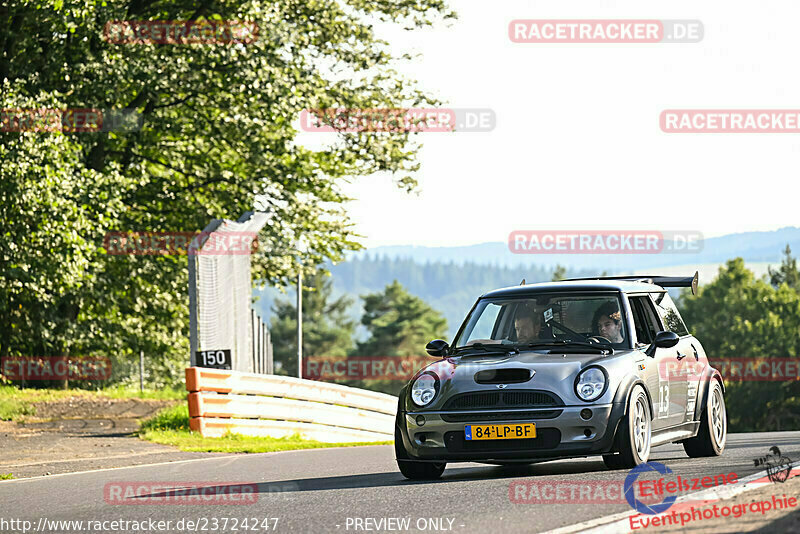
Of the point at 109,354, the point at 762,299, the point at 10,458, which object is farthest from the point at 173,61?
the point at 762,299

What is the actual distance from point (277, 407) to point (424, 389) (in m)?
9.83

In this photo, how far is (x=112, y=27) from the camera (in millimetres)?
22516

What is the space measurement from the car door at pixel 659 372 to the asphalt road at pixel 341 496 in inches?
18.5

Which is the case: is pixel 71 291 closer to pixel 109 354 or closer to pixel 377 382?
pixel 109 354

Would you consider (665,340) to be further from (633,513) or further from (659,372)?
(633,513)

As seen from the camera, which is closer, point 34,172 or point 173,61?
point 34,172

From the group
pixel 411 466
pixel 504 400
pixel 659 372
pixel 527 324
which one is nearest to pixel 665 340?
pixel 659 372

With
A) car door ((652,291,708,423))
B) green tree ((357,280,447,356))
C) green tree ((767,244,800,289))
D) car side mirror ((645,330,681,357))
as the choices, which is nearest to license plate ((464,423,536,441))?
car side mirror ((645,330,681,357))

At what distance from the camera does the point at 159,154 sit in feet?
84.2

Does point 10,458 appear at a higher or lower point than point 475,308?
lower

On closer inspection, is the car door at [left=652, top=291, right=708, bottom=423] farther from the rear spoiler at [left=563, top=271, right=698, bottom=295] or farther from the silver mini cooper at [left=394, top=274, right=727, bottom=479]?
the rear spoiler at [left=563, top=271, right=698, bottom=295]

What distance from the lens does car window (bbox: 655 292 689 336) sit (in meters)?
11.0

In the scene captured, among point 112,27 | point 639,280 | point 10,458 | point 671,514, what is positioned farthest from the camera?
point 112,27

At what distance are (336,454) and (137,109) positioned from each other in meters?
12.8
